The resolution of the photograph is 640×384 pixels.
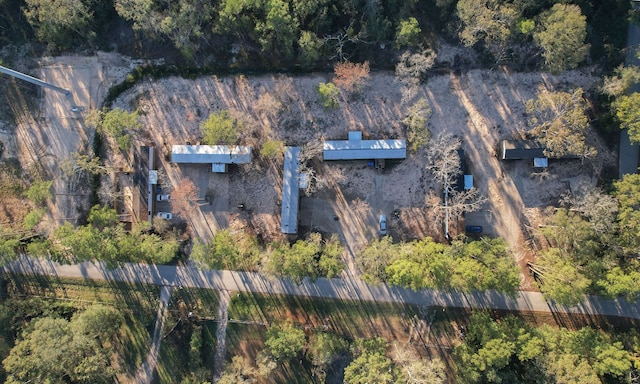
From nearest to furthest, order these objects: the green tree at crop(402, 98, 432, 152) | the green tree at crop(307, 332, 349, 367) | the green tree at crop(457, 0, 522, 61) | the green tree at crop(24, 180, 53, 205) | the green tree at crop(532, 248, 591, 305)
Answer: the green tree at crop(532, 248, 591, 305) < the green tree at crop(457, 0, 522, 61) < the green tree at crop(402, 98, 432, 152) < the green tree at crop(307, 332, 349, 367) < the green tree at crop(24, 180, 53, 205)

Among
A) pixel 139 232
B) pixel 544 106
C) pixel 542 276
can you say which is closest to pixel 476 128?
pixel 544 106

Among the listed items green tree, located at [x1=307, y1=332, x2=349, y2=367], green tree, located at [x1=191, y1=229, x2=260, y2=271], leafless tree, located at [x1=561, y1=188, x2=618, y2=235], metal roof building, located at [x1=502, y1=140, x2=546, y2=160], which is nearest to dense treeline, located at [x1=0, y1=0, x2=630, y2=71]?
metal roof building, located at [x1=502, y1=140, x2=546, y2=160]

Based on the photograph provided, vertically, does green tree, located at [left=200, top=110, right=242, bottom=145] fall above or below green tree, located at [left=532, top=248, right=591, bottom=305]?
above

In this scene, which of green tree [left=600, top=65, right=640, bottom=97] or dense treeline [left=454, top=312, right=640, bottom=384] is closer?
green tree [left=600, top=65, right=640, bottom=97]

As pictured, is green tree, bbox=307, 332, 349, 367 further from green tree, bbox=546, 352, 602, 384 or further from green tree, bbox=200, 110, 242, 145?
green tree, bbox=200, 110, 242, 145

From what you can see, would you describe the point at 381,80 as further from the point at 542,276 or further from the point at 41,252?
the point at 41,252

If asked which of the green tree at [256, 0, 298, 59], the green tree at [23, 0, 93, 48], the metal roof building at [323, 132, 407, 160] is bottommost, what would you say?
the metal roof building at [323, 132, 407, 160]
